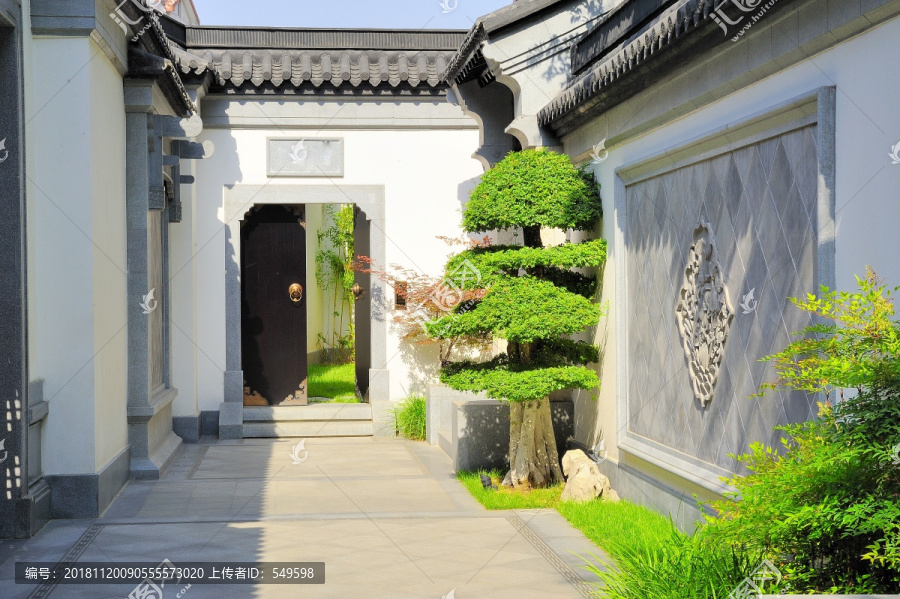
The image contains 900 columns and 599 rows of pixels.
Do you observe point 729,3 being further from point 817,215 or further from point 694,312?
point 694,312

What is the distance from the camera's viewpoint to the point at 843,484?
3.11 metres

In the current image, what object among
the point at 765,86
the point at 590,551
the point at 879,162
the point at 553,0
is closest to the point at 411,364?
the point at 553,0

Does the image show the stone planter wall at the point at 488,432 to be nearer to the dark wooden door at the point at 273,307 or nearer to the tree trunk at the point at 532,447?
the tree trunk at the point at 532,447

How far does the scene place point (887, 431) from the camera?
117 inches

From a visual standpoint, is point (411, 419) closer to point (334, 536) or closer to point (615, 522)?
point (334, 536)

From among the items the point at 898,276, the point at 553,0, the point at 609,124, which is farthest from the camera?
the point at 553,0

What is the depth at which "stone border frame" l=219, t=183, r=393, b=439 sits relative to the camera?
10.4 m

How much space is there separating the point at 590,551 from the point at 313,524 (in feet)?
6.10

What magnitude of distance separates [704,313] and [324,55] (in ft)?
22.1

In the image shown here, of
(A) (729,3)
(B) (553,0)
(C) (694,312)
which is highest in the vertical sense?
(B) (553,0)

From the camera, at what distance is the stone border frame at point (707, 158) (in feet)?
13.2

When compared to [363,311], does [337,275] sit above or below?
above

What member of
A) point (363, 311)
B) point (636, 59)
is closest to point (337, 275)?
point (363, 311)

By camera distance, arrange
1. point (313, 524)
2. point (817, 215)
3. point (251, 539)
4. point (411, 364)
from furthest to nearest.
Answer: point (411, 364)
point (313, 524)
point (251, 539)
point (817, 215)
